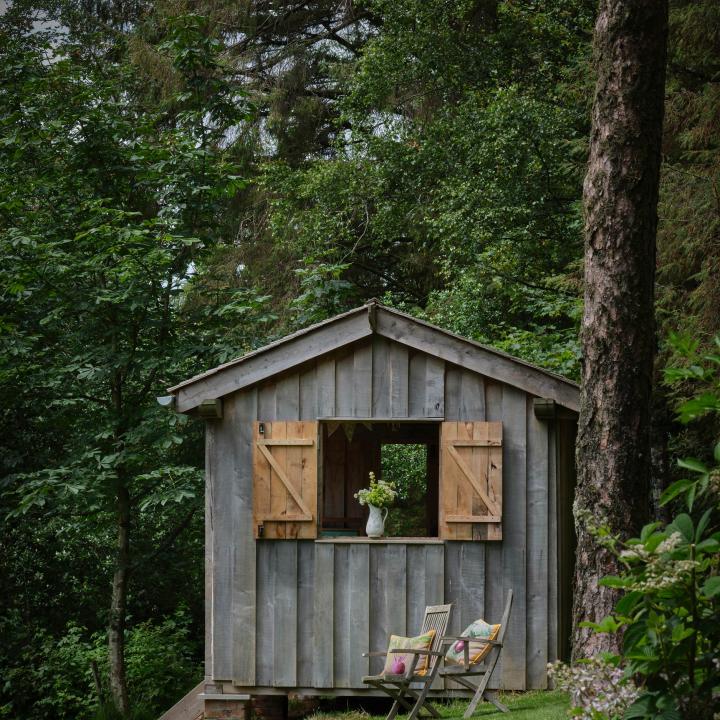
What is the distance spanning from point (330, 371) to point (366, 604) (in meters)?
2.06

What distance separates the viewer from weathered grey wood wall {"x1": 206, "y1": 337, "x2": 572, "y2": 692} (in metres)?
9.39

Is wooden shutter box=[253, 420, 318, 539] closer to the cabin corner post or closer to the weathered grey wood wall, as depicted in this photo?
the weathered grey wood wall

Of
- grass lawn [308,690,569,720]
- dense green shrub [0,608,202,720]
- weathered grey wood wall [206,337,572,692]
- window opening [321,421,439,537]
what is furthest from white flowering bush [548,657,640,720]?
dense green shrub [0,608,202,720]

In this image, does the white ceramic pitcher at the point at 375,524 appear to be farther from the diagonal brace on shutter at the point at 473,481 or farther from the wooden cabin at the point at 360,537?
the diagonal brace on shutter at the point at 473,481

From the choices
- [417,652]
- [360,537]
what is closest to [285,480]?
[360,537]

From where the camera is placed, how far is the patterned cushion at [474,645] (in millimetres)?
8703

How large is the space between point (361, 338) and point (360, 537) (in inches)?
68.7

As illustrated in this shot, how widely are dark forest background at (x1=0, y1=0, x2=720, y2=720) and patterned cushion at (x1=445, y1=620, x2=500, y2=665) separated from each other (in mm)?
2521

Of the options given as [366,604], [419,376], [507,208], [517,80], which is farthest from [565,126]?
[366,604]

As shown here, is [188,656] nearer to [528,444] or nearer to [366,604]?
[366,604]

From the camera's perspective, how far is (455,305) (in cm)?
1600

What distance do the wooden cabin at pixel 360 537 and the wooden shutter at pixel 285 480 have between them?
12mm

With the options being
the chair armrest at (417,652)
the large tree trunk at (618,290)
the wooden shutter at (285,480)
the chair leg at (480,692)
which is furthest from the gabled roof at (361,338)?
the chair armrest at (417,652)

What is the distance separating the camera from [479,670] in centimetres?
905
